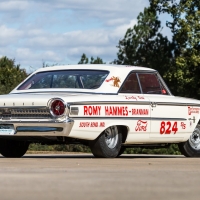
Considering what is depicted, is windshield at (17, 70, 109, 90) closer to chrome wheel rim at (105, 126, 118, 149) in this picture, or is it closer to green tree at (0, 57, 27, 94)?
chrome wheel rim at (105, 126, 118, 149)

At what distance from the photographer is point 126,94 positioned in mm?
16031

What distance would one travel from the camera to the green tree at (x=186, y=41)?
50.9m

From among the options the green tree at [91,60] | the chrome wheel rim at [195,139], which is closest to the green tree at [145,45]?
the green tree at [91,60]

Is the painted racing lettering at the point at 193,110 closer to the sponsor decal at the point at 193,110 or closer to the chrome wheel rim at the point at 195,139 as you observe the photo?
the sponsor decal at the point at 193,110

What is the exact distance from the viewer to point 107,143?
619 inches

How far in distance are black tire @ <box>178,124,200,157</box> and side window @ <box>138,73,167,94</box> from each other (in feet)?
3.68

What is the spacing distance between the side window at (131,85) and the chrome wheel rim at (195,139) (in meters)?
1.89

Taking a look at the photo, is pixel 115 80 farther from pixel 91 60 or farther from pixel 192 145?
pixel 91 60

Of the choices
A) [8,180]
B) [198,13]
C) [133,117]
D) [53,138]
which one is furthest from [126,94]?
[198,13]

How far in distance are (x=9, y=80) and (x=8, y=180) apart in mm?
31065

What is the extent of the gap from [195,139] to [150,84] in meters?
1.70

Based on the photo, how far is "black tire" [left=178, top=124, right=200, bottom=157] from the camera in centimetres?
1764

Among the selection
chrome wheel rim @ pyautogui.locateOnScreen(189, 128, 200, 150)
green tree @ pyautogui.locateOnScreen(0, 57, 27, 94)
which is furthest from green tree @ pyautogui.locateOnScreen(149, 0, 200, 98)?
chrome wheel rim @ pyautogui.locateOnScreen(189, 128, 200, 150)

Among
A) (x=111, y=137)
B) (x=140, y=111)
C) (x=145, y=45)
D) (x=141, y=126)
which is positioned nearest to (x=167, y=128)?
(x=141, y=126)
